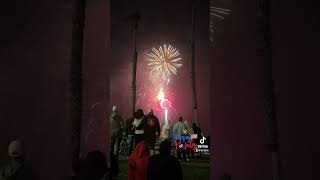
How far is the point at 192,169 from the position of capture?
1022cm

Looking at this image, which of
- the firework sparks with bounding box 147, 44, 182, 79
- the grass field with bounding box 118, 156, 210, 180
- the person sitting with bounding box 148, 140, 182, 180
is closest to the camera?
the person sitting with bounding box 148, 140, 182, 180

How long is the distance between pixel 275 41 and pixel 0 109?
4366 mm

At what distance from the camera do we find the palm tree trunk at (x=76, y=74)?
641 cm

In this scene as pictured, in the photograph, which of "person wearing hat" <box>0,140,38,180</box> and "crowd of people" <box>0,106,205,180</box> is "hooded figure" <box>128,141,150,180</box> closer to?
"crowd of people" <box>0,106,205,180</box>

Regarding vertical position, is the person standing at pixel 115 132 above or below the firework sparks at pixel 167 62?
below

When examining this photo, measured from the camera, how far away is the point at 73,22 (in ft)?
21.5

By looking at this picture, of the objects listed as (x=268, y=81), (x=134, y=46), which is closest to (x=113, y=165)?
(x=268, y=81)

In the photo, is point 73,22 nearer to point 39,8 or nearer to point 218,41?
point 39,8

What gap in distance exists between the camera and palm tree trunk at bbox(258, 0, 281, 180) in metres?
6.22

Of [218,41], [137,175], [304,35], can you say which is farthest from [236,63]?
[137,175]

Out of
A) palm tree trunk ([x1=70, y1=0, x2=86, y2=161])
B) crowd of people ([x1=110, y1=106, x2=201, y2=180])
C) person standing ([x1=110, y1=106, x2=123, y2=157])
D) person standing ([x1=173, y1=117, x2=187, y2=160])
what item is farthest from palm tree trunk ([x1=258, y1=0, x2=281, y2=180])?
person standing ([x1=173, y1=117, x2=187, y2=160])

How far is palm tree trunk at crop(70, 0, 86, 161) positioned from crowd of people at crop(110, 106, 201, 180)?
3.20ft

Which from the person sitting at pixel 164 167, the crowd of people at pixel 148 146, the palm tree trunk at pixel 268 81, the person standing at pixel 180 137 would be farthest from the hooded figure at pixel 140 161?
the person standing at pixel 180 137

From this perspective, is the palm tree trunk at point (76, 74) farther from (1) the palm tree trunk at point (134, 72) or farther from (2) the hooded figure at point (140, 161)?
(1) the palm tree trunk at point (134, 72)
